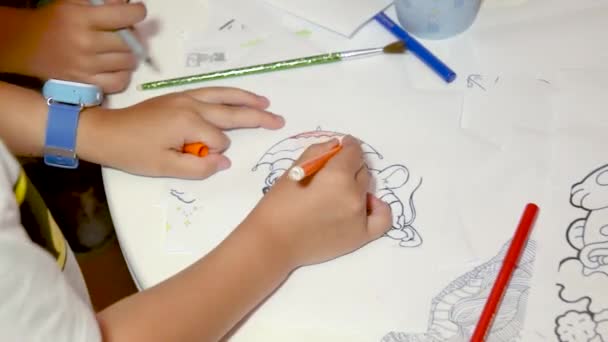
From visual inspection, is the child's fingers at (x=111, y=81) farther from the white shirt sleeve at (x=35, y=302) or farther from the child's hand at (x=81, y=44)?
the white shirt sleeve at (x=35, y=302)

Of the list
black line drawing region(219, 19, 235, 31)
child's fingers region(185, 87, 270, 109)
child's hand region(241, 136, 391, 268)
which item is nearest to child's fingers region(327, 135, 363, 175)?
child's hand region(241, 136, 391, 268)

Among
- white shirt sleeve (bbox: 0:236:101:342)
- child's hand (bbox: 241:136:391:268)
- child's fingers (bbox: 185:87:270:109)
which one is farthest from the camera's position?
child's fingers (bbox: 185:87:270:109)

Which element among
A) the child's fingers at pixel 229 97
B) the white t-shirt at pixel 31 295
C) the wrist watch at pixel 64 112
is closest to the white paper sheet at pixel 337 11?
the child's fingers at pixel 229 97

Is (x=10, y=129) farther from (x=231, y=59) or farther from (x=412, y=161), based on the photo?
(x=412, y=161)

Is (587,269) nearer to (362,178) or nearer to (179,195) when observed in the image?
(362,178)

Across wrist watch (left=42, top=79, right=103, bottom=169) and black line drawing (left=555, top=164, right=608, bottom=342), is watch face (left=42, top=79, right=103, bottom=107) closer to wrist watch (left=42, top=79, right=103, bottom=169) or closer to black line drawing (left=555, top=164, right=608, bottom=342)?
wrist watch (left=42, top=79, right=103, bottom=169)

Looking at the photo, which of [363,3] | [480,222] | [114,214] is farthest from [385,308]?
[363,3]

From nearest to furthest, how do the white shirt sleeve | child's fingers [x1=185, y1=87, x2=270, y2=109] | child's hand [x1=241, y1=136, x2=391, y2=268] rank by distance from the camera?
the white shirt sleeve → child's hand [x1=241, y1=136, x2=391, y2=268] → child's fingers [x1=185, y1=87, x2=270, y2=109]

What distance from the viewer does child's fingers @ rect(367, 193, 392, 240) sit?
0.64 metres

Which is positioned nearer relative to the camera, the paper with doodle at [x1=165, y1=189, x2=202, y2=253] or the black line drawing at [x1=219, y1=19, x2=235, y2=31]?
the paper with doodle at [x1=165, y1=189, x2=202, y2=253]

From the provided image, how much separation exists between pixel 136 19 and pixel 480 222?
15.8 inches

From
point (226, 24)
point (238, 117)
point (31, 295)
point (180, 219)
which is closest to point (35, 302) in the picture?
point (31, 295)

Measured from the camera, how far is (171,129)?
719 millimetres

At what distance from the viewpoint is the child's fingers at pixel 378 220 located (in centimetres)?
64
